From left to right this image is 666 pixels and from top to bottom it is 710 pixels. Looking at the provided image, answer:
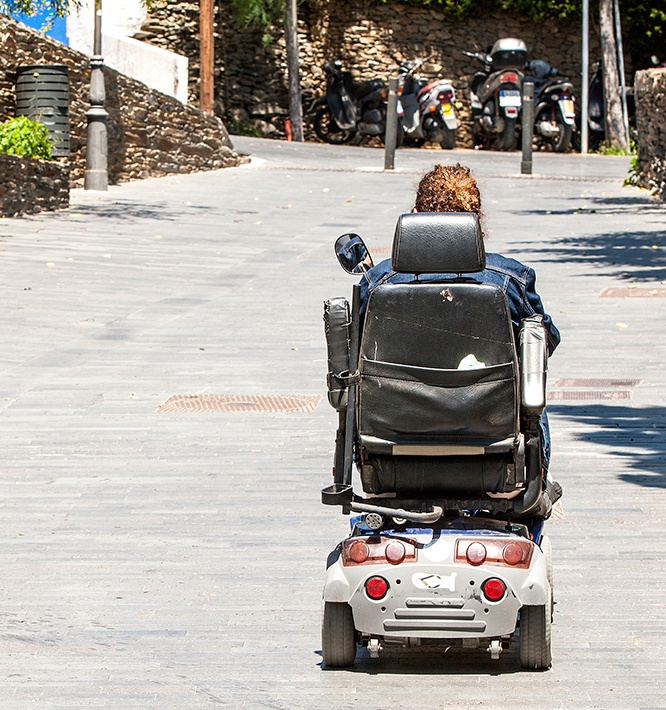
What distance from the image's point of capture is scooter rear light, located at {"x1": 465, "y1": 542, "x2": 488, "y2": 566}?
153 inches

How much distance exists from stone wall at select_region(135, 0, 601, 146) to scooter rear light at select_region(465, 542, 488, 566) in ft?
105

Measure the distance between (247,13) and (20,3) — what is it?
50.5 feet

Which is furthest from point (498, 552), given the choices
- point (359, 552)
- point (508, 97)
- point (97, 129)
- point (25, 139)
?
point (508, 97)

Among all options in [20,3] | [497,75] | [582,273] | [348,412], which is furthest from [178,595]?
[497,75]

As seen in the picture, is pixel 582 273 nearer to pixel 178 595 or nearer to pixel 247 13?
pixel 178 595

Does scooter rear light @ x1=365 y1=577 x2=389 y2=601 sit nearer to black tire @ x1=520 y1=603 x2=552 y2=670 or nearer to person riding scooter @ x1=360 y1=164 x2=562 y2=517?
black tire @ x1=520 y1=603 x2=552 y2=670

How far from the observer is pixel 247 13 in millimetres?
33406

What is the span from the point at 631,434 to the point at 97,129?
15.4m

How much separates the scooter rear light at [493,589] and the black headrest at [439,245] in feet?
3.05

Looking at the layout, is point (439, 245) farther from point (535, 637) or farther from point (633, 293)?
Answer: point (633, 293)

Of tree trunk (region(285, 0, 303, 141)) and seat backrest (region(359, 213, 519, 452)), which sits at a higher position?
tree trunk (region(285, 0, 303, 141))

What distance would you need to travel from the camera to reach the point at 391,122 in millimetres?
24906

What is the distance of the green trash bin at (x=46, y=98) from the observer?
2030 cm

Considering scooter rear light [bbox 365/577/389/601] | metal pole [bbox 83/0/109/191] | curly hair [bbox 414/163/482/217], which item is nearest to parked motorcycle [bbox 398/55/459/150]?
metal pole [bbox 83/0/109/191]
